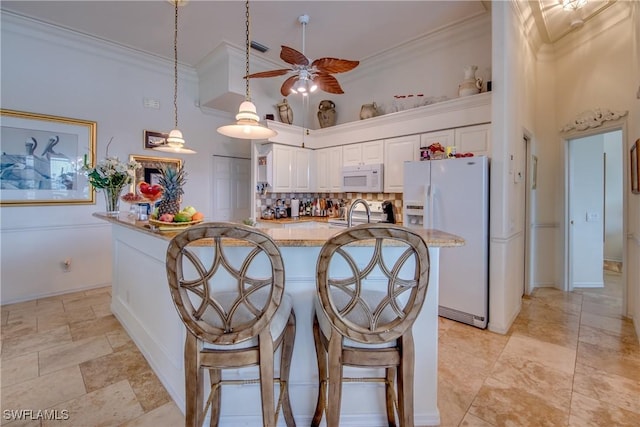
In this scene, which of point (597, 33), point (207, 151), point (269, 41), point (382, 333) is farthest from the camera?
point (207, 151)

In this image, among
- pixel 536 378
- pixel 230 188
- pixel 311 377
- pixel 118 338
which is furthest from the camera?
pixel 230 188

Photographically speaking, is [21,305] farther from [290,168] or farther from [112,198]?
[290,168]

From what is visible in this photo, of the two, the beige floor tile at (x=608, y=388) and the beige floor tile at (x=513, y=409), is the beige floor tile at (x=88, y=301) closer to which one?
the beige floor tile at (x=513, y=409)

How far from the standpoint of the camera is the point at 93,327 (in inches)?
113

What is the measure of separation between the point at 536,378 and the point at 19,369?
3881mm

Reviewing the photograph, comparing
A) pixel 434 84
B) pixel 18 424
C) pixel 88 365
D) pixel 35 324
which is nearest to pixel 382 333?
pixel 18 424

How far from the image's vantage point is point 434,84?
13.3 ft

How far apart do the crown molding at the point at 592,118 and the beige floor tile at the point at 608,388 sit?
296 cm

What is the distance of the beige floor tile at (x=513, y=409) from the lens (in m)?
1.69

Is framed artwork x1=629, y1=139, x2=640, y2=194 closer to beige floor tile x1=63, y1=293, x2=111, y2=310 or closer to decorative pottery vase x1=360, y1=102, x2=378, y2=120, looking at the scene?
decorative pottery vase x1=360, y1=102, x2=378, y2=120

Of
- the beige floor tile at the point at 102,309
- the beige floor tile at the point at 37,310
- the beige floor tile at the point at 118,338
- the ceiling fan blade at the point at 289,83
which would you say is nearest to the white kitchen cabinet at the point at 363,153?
the ceiling fan blade at the point at 289,83

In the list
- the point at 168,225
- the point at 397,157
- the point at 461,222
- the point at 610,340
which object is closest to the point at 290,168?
the point at 397,157

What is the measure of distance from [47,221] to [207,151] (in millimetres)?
2391

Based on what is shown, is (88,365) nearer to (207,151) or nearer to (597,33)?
(207,151)
